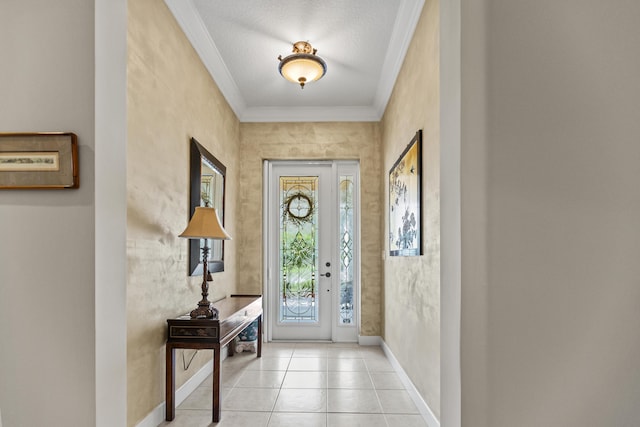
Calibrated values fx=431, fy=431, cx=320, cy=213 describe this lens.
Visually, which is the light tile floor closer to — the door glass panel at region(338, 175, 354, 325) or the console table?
the console table

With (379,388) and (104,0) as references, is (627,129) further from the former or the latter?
(379,388)

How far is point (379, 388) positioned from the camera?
11.7 feet

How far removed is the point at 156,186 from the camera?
2.77m

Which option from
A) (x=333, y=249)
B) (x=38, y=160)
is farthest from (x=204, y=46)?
(x=333, y=249)

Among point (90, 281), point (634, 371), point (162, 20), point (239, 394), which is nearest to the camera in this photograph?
point (634, 371)

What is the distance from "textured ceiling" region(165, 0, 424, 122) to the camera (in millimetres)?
3084

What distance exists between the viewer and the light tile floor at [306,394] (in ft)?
9.49

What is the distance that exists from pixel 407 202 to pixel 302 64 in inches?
56.4

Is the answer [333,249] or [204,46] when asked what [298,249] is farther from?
[204,46]

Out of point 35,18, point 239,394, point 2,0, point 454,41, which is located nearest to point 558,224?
point 454,41

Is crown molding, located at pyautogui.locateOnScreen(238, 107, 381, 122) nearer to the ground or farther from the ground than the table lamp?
farther from the ground

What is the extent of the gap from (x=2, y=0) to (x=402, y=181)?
292 cm

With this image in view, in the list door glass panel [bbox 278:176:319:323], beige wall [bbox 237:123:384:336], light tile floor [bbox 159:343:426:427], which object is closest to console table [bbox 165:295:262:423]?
light tile floor [bbox 159:343:426:427]

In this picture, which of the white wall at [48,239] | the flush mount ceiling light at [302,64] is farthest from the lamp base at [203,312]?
the flush mount ceiling light at [302,64]
